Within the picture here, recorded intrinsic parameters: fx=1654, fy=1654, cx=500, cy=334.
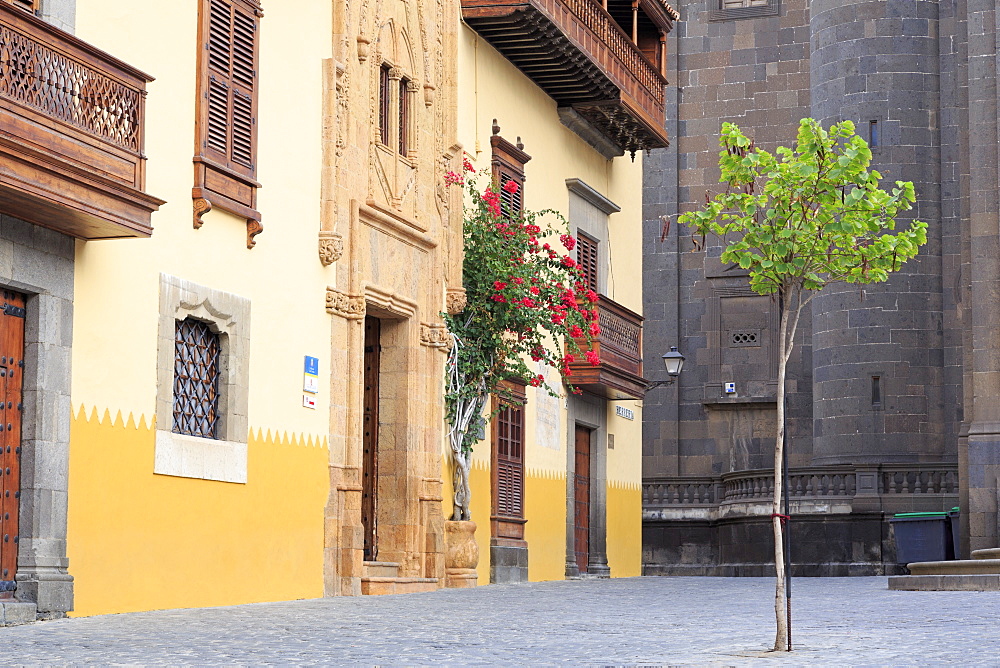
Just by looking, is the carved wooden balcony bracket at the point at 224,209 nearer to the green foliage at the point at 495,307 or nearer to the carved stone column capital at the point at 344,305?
the carved stone column capital at the point at 344,305

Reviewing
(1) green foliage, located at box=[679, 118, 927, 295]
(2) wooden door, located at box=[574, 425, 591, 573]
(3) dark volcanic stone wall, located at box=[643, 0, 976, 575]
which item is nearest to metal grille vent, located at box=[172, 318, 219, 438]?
(1) green foliage, located at box=[679, 118, 927, 295]

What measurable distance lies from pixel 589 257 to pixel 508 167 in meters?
4.27

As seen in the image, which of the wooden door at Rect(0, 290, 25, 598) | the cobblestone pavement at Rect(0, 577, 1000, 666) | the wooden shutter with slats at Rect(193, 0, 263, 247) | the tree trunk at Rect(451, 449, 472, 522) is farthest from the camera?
the tree trunk at Rect(451, 449, 472, 522)

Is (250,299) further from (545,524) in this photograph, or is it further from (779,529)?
(545,524)

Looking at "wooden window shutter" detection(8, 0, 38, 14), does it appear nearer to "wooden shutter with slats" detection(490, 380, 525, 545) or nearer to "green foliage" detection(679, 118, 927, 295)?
"green foliage" detection(679, 118, 927, 295)

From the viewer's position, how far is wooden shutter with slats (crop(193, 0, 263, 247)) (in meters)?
14.5

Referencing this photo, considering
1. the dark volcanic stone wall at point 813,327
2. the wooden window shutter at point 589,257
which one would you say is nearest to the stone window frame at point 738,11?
the dark volcanic stone wall at point 813,327

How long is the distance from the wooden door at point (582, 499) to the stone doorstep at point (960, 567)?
18.9 ft

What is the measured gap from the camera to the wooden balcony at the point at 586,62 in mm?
21109

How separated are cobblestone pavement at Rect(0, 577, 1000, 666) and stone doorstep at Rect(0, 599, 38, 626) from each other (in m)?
0.25

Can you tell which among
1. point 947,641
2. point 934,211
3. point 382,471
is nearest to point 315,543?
point 382,471

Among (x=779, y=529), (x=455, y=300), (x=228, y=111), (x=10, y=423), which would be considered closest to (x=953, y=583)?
(x=455, y=300)

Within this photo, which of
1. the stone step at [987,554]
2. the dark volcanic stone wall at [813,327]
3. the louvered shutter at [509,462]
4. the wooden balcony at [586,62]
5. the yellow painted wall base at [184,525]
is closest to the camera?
the yellow painted wall base at [184,525]

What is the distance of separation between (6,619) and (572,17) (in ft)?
44.6
